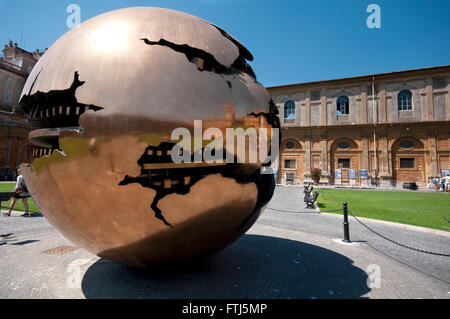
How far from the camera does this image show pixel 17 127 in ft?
107

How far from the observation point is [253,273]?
388 centimetres

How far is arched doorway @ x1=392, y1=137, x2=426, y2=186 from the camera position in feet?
105

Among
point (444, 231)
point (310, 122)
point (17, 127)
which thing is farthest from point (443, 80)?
point (17, 127)

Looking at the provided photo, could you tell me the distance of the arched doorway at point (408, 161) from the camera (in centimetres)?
3203

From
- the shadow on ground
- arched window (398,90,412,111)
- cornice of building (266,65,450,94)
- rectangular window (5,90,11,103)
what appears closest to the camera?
the shadow on ground

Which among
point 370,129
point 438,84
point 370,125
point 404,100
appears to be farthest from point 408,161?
point 438,84

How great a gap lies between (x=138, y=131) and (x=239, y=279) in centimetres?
257

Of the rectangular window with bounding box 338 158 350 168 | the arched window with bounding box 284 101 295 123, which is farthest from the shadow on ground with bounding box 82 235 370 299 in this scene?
the arched window with bounding box 284 101 295 123

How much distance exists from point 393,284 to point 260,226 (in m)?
4.26

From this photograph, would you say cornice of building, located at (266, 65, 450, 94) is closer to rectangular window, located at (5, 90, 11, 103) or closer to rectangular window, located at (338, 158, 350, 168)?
→ rectangular window, located at (338, 158, 350, 168)

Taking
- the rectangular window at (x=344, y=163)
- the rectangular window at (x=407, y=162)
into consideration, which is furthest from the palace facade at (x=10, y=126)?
the rectangular window at (x=407, y=162)

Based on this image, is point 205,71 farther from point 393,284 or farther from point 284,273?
point 393,284

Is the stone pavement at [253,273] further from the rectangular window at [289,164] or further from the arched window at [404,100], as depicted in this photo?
the arched window at [404,100]

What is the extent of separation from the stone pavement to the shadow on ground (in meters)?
0.01
